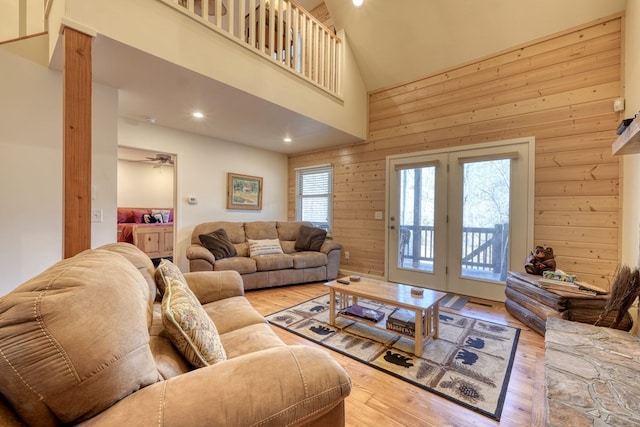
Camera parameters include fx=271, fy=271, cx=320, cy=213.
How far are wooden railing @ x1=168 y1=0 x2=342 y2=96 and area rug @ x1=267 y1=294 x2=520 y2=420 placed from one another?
283cm

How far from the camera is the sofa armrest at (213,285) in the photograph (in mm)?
1941

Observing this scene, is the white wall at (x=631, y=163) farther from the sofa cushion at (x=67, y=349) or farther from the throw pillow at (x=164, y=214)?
the throw pillow at (x=164, y=214)

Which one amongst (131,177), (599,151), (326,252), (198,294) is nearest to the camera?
(198,294)

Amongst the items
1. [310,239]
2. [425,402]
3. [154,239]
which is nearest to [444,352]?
[425,402]

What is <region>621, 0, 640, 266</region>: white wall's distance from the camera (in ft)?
7.26

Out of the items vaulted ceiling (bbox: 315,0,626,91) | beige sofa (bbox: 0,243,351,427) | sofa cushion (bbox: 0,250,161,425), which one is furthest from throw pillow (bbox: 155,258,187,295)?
vaulted ceiling (bbox: 315,0,626,91)

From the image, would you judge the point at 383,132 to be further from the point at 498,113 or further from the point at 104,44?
the point at 104,44

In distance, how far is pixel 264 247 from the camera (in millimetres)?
4203

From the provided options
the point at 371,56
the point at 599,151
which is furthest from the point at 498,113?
the point at 371,56

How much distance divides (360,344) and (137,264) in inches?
68.3

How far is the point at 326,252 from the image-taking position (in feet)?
14.0

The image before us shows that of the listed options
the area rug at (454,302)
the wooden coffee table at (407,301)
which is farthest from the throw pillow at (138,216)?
the area rug at (454,302)

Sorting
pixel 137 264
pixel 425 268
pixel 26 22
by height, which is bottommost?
pixel 425 268

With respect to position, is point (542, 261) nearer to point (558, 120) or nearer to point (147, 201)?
point (558, 120)
